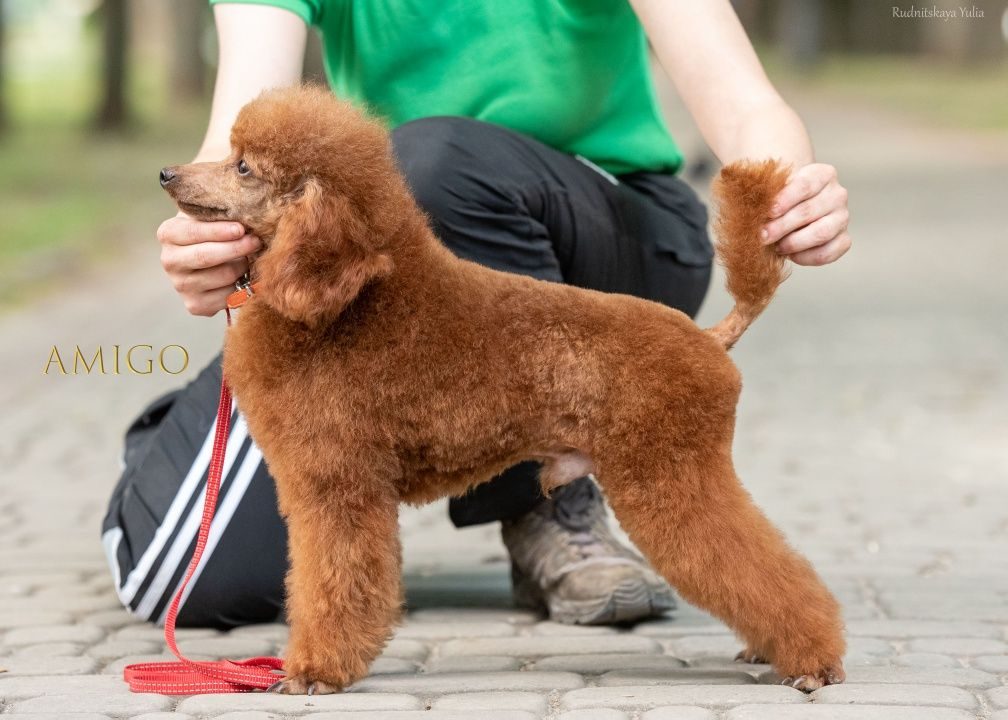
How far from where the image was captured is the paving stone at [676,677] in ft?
9.25

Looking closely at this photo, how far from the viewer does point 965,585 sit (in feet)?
12.3

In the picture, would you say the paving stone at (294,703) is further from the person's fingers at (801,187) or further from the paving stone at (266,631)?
the person's fingers at (801,187)

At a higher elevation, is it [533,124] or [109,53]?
[533,124]

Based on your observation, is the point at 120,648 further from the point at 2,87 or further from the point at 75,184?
the point at 2,87

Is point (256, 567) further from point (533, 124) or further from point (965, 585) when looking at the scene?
point (965, 585)

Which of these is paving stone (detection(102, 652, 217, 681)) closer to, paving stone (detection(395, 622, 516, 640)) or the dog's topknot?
paving stone (detection(395, 622, 516, 640))

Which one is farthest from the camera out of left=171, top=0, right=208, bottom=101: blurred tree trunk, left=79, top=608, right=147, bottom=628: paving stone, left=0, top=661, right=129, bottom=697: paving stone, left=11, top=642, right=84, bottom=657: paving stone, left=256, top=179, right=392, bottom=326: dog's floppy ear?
left=171, top=0, right=208, bottom=101: blurred tree trunk

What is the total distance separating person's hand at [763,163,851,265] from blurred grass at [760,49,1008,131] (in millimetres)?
21065

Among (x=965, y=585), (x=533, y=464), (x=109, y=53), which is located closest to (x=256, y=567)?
(x=533, y=464)

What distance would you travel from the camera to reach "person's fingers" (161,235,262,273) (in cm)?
263

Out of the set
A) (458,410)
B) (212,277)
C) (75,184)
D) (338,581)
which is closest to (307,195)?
(212,277)

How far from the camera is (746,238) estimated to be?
267 cm

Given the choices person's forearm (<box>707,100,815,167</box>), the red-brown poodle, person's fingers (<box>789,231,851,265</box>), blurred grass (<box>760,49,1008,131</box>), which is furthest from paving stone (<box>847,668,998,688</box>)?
blurred grass (<box>760,49,1008,131</box>)

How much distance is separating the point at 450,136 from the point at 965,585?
1864mm
